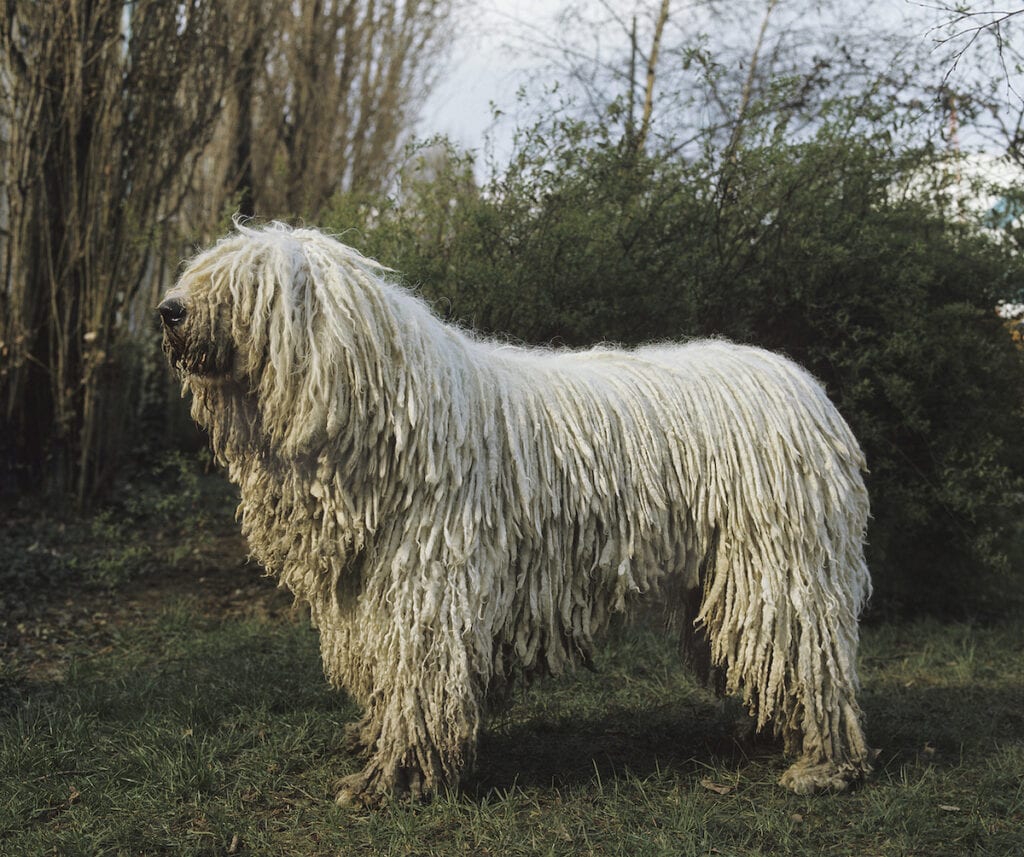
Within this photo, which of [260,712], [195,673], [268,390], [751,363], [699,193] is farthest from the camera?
[699,193]

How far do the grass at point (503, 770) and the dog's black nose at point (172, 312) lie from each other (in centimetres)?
151

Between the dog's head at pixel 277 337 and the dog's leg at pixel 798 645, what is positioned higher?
A: the dog's head at pixel 277 337

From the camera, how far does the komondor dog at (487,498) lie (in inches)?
117

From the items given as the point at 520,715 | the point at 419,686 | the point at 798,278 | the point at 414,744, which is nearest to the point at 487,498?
the point at 419,686

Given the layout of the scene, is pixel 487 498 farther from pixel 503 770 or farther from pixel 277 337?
pixel 503 770

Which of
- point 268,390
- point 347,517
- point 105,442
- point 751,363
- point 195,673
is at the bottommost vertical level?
point 195,673

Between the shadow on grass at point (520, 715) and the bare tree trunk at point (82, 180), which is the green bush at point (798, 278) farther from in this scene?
the bare tree trunk at point (82, 180)

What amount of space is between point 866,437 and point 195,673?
3.55 meters

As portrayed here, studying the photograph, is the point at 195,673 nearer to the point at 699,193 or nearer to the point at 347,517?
the point at 347,517

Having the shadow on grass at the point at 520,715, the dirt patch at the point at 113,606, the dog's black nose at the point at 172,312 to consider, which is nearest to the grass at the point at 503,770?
the shadow on grass at the point at 520,715

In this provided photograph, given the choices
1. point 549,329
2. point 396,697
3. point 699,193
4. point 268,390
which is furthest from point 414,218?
point 396,697

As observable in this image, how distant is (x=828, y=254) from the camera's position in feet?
17.5

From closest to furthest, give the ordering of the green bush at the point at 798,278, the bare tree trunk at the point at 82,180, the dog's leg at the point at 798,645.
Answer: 1. the dog's leg at the point at 798,645
2. the green bush at the point at 798,278
3. the bare tree trunk at the point at 82,180

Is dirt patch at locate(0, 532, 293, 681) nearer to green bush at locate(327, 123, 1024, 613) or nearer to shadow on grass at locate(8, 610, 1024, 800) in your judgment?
shadow on grass at locate(8, 610, 1024, 800)
